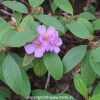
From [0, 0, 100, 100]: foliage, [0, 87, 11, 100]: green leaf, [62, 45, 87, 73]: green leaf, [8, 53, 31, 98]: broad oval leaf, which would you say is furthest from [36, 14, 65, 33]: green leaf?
[0, 87, 11, 100]: green leaf

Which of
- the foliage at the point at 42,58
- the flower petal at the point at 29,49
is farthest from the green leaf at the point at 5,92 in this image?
the flower petal at the point at 29,49

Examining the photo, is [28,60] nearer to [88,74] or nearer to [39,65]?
[39,65]

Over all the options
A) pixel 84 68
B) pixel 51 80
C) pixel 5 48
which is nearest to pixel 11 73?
pixel 5 48

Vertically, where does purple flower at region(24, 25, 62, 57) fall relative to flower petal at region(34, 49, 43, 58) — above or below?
above

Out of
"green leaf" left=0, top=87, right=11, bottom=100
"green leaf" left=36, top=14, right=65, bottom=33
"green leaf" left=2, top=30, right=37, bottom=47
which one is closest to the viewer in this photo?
"green leaf" left=2, top=30, right=37, bottom=47

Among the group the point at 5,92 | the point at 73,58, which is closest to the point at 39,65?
the point at 73,58

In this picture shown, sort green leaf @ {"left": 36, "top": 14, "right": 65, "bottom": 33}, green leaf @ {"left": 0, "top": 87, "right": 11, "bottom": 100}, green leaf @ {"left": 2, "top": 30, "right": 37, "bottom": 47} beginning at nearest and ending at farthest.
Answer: green leaf @ {"left": 2, "top": 30, "right": 37, "bottom": 47} → green leaf @ {"left": 36, "top": 14, "right": 65, "bottom": 33} → green leaf @ {"left": 0, "top": 87, "right": 11, "bottom": 100}

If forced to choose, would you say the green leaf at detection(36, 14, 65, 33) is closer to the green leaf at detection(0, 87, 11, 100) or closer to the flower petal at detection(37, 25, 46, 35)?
the flower petal at detection(37, 25, 46, 35)
